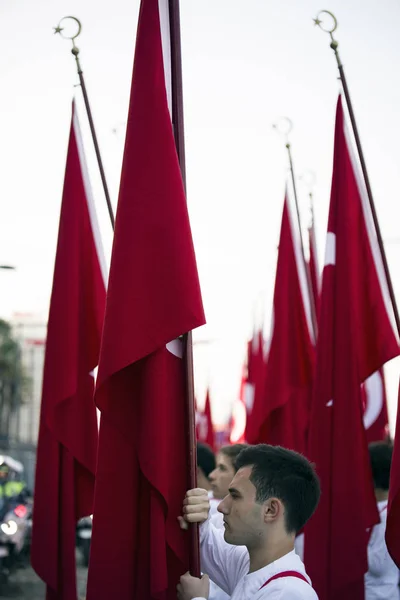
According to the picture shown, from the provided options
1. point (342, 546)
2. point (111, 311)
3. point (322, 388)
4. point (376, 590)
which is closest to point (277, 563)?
point (111, 311)

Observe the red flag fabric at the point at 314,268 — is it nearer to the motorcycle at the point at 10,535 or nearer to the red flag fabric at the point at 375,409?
the red flag fabric at the point at 375,409

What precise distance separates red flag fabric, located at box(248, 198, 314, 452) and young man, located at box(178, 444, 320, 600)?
359 centimetres

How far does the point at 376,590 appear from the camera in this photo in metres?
5.52

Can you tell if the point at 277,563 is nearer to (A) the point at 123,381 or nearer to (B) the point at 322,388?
(A) the point at 123,381

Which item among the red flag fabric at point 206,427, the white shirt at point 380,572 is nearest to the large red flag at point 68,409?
the white shirt at point 380,572

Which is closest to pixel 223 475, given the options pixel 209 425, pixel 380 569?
pixel 380 569

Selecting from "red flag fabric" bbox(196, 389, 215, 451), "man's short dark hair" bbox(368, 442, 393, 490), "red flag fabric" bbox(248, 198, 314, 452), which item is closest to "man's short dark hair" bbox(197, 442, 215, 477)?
"red flag fabric" bbox(248, 198, 314, 452)

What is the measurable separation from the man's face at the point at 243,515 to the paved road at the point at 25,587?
26.4 ft

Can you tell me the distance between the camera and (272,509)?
3109mm

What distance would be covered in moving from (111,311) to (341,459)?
97.2 inches

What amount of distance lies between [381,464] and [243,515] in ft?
9.69

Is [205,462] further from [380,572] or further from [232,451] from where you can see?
[380,572]

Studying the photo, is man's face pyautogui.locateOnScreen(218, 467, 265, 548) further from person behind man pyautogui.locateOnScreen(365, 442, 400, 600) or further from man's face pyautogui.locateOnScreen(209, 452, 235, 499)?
person behind man pyautogui.locateOnScreen(365, 442, 400, 600)

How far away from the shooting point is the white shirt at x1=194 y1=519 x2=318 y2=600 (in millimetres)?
2836
